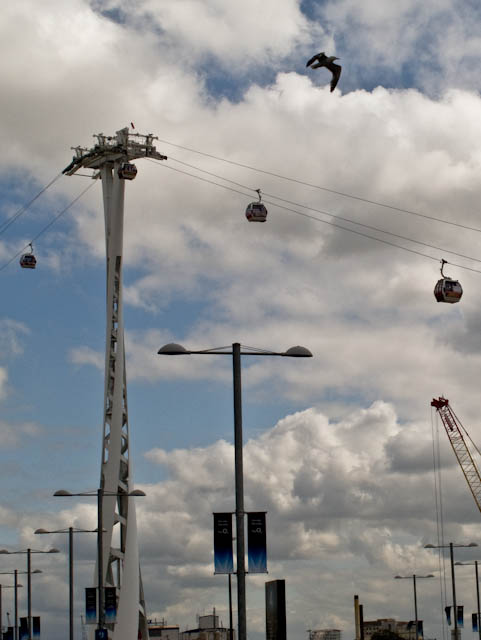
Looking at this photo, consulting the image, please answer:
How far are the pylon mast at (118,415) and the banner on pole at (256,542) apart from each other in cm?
4162

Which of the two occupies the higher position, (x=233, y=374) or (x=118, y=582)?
(x=233, y=374)

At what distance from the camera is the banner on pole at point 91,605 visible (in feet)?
229

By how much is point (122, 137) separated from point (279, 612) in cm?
4741

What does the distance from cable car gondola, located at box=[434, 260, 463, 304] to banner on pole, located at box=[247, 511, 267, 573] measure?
67.0ft

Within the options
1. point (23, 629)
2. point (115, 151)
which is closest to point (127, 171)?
point (115, 151)

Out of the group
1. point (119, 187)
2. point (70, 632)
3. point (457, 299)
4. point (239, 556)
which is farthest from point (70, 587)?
point (239, 556)

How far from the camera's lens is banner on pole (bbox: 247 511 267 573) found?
116 ft

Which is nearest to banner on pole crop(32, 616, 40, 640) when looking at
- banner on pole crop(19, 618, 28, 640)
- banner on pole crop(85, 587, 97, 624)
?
banner on pole crop(19, 618, 28, 640)

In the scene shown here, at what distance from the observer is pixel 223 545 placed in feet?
115

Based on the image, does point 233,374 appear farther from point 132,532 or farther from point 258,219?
point 132,532

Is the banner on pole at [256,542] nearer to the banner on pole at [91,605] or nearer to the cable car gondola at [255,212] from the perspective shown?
the cable car gondola at [255,212]

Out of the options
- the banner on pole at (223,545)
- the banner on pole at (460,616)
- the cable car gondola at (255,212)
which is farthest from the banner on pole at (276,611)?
the banner on pole at (460,616)

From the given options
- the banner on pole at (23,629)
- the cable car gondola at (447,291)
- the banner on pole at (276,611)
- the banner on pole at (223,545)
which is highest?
the cable car gondola at (447,291)

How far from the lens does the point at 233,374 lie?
34844 millimetres
